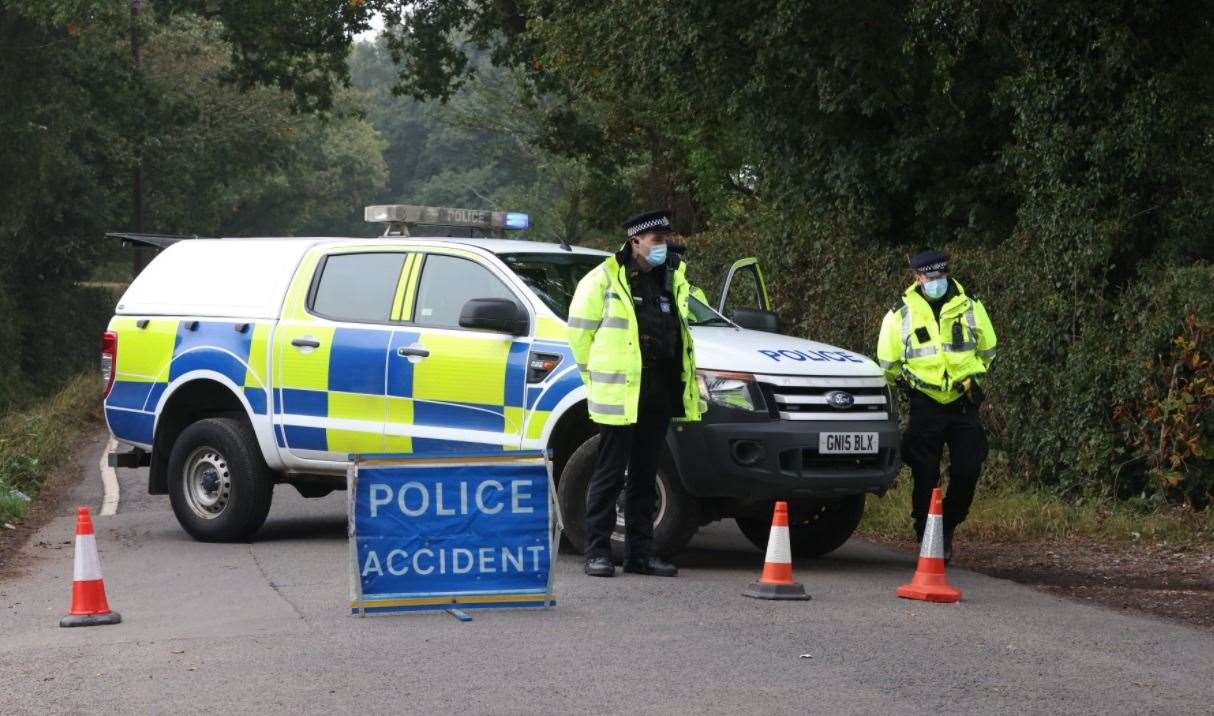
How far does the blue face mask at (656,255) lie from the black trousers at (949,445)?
1863 mm

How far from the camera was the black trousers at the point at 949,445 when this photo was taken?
10273mm

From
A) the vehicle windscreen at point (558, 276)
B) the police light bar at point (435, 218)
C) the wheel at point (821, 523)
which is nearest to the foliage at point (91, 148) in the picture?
the police light bar at point (435, 218)

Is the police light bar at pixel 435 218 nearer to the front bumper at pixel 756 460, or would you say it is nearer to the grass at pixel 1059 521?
the front bumper at pixel 756 460

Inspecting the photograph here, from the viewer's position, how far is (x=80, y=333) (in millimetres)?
45844

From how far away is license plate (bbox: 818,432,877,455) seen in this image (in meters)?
9.63

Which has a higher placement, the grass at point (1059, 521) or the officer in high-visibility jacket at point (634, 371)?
the officer in high-visibility jacket at point (634, 371)

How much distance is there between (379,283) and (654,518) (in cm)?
243

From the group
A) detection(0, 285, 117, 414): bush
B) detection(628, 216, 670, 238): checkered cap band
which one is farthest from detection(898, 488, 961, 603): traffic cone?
detection(0, 285, 117, 414): bush

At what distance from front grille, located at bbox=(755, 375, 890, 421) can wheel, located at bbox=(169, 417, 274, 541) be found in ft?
11.5

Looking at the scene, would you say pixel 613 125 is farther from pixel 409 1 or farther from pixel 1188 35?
pixel 1188 35

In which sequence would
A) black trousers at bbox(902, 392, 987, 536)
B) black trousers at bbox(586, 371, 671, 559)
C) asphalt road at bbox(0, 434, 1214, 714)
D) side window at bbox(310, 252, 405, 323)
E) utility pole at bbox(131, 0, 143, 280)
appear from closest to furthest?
asphalt road at bbox(0, 434, 1214, 714) < black trousers at bbox(586, 371, 671, 559) < black trousers at bbox(902, 392, 987, 536) < side window at bbox(310, 252, 405, 323) < utility pole at bbox(131, 0, 143, 280)

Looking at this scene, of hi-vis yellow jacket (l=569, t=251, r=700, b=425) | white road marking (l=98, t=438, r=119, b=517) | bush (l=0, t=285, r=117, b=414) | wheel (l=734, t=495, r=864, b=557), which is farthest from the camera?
bush (l=0, t=285, r=117, b=414)

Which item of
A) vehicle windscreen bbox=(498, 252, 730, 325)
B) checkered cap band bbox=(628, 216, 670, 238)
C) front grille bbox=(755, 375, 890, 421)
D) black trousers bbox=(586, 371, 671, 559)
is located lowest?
black trousers bbox=(586, 371, 671, 559)

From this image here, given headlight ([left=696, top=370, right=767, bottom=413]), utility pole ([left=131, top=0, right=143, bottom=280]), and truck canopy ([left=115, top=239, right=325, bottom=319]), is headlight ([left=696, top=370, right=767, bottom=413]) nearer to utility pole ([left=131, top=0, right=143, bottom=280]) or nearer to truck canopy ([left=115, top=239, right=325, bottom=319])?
truck canopy ([left=115, top=239, right=325, bottom=319])
